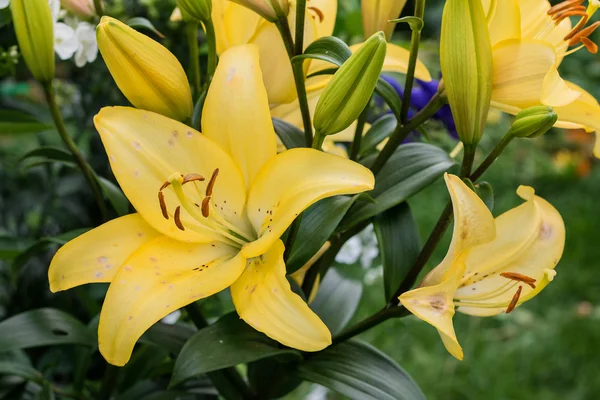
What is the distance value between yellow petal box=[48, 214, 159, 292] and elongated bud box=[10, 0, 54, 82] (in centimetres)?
13

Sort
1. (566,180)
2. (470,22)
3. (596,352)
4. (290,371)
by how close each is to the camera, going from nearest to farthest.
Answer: (470,22) → (290,371) → (596,352) → (566,180)

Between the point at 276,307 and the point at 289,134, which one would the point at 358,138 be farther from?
the point at 276,307

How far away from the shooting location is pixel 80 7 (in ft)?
1.68

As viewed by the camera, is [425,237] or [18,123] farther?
[425,237]

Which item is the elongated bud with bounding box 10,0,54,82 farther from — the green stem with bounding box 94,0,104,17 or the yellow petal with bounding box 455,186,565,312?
the yellow petal with bounding box 455,186,565,312

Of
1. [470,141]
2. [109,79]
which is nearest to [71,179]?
[109,79]

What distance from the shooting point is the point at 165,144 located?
1.35 ft

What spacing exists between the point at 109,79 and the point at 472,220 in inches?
22.0

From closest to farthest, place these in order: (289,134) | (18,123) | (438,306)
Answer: (438,306) → (289,134) → (18,123)

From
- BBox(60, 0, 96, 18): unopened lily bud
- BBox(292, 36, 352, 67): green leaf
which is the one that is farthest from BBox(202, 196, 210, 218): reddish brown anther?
BBox(60, 0, 96, 18): unopened lily bud

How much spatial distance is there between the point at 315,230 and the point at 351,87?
9 centimetres

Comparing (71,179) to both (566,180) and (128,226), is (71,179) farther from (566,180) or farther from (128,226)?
(566,180)

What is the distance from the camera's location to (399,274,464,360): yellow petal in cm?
34

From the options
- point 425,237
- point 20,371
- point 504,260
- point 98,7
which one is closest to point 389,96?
point 504,260
